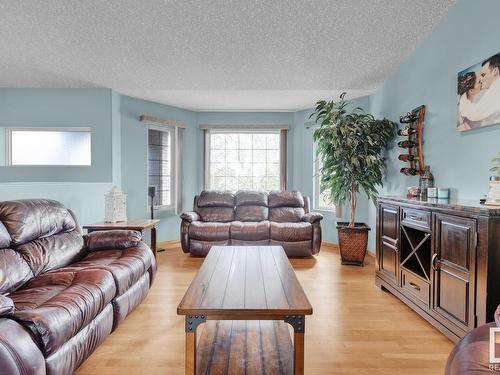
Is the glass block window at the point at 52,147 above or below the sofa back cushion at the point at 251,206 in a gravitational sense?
above

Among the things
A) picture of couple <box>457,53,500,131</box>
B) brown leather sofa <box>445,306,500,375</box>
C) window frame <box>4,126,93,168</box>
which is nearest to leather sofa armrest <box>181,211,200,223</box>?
window frame <box>4,126,93,168</box>

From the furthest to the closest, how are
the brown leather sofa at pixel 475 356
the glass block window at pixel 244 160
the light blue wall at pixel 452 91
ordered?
1. the glass block window at pixel 244 160
2. the light blue wall at pixel 452 91
3. the brown leather sofa at pixel 475 356

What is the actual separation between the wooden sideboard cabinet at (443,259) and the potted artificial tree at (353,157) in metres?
0.84

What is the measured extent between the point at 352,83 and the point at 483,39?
6.26 ft

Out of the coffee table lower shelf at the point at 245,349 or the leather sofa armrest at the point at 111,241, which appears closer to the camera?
the coffee table lower shelf at the point at 245,349

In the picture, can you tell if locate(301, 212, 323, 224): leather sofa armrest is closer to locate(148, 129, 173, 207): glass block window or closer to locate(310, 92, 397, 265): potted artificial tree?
locate(310, 92, 397, 265): potted artificial tree

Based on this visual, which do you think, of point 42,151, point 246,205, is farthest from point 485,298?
point 42,151

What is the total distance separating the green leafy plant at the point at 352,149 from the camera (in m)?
3.76

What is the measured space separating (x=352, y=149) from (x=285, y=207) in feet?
5.02

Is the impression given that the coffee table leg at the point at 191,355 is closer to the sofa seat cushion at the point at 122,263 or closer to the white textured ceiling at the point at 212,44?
the sofa seat cushion at the point at 122,263

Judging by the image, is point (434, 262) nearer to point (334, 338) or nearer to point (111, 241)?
point (334, 338)

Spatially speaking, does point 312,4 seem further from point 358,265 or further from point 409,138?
point 358,265

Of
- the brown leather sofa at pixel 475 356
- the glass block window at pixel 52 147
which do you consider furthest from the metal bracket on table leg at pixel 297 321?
the glass block window at pixel 52 147

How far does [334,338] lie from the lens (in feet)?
7.02
